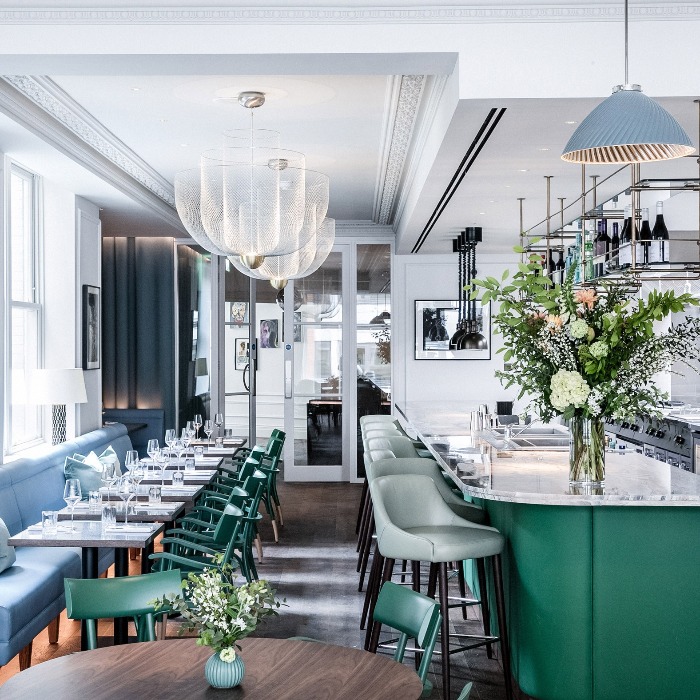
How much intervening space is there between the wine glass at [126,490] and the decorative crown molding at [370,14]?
7.85 ft

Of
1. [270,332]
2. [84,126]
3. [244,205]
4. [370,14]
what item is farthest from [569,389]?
[270,332]

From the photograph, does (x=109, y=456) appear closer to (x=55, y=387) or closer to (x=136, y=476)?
(x=55, y=387)

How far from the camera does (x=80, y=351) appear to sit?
24.5 feet

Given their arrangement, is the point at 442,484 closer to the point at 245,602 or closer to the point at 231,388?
the point at 245,602

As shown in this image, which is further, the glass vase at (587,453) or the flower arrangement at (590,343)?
the glass vase at (587,453)

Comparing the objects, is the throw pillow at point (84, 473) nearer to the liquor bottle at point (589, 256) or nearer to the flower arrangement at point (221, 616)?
the liquor bottle at point (589, 256)

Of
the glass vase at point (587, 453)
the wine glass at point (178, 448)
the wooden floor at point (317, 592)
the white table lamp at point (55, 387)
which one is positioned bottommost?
the wooden floor at point (317, 592)

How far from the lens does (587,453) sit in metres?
3.91

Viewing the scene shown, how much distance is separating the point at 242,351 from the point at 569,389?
8.16m

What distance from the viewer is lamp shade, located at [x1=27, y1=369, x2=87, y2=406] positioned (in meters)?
6.45

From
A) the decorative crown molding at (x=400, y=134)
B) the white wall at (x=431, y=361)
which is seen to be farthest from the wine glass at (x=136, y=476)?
the white wall at (x=431, y=361)

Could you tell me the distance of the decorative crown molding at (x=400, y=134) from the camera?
16.3 ft

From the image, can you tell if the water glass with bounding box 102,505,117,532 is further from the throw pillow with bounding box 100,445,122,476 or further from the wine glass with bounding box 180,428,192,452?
the wine glass with bounding box 180,428,192,452

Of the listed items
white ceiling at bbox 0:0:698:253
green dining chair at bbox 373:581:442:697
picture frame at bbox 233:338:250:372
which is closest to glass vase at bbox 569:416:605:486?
green dining chair at bbox 373:581:442:697
